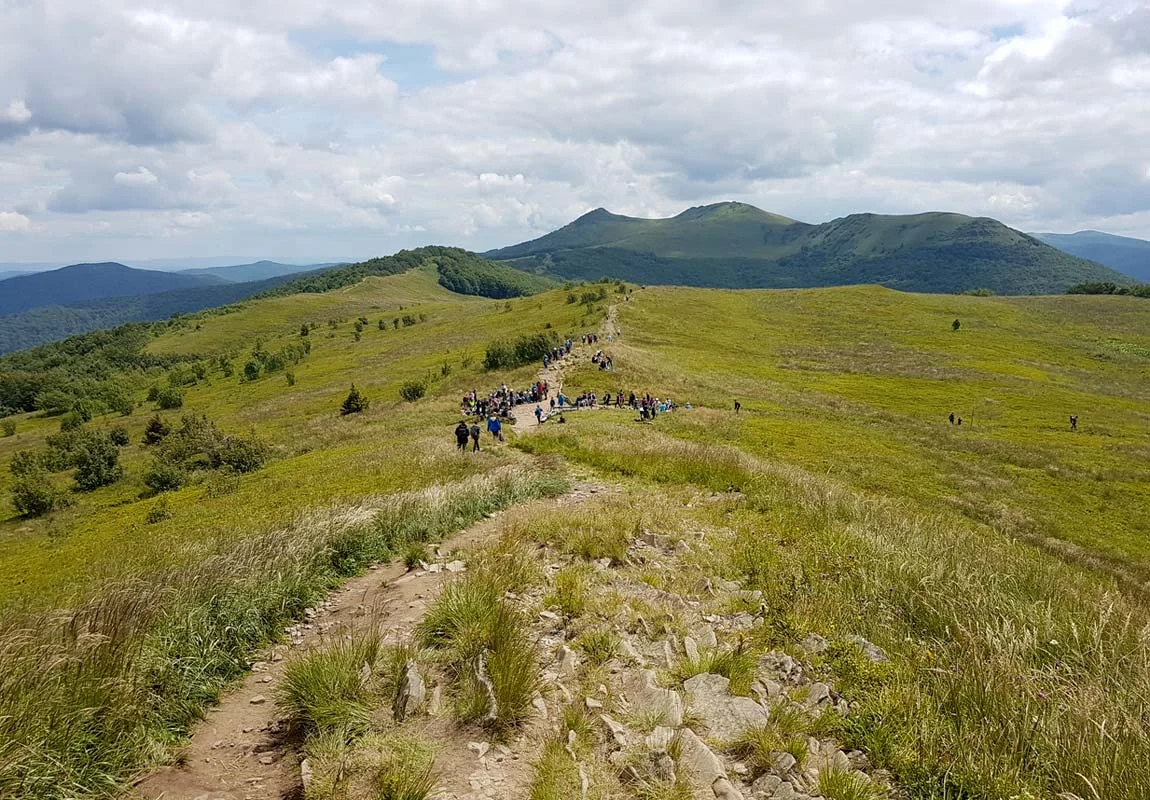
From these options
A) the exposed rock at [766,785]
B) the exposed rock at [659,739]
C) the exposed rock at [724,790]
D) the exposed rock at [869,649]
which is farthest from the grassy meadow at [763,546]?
the exposed rock at [659,739]

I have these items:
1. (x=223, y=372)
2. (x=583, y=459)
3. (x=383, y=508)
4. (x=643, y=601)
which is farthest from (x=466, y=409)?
(x=223, y=372)

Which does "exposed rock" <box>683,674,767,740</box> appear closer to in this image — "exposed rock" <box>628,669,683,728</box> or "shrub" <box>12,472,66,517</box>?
"exposed rock" <box>628,669,683,728</box>

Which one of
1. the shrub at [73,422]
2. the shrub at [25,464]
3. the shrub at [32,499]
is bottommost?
the shrub at [73,422]

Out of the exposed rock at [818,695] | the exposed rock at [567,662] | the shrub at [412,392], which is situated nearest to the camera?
the exposed rock at [818,695]

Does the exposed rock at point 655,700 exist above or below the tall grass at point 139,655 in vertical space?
below

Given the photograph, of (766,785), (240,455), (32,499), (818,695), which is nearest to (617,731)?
(766,785)

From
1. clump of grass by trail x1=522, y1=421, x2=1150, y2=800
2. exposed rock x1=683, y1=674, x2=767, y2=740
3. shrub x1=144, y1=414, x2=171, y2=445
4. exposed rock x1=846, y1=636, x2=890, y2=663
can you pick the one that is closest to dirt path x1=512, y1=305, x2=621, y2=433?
clump of grass by trail x1=522, y1=421, x2=1150, y2=800

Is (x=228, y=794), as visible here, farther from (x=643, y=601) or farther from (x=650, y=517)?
(x=650, y=517)

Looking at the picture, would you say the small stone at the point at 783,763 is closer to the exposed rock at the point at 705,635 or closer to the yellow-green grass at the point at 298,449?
the exposed rock at the point at 705,635

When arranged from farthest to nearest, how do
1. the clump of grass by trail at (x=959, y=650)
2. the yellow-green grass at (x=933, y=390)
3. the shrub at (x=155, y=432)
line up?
the shrub at (x=155, y=432)
the yellow-green grass at (x=933, y=390)
the clump of grass by trail at (x=959, y=650)
